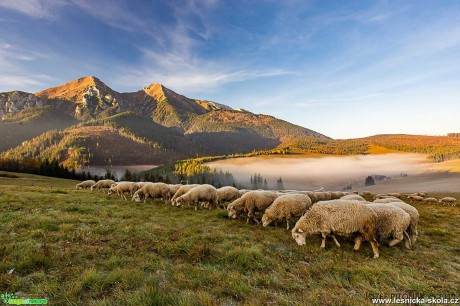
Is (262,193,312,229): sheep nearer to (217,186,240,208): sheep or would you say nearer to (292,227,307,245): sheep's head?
(292,227,307,245): sheep's head

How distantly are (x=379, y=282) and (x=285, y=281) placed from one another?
8.99 feet

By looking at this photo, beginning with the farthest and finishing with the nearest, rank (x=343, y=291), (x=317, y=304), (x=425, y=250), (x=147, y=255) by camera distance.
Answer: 1. (x=425, y=250)
2. (x=147, y=255)
3. (x=343, y=291)
4. (x=317, y=304)

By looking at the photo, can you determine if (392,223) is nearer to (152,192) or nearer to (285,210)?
(285,210)

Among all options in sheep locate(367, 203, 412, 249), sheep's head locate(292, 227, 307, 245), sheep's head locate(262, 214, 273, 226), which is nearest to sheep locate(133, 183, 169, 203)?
sheep's head locate(262, 214, 273, 226)

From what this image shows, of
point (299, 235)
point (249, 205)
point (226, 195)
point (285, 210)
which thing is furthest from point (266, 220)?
point (226, 195)

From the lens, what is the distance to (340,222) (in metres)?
10.6

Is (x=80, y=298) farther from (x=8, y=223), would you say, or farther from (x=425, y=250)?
(x=425, y=250)

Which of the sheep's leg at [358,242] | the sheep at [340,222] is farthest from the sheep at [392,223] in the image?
the sheep's leg at [358,242]

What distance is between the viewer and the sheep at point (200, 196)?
70.0 feet

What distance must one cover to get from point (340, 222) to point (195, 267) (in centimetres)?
704

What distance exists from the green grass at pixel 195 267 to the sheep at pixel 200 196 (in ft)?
30.3

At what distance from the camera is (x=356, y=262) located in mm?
8352

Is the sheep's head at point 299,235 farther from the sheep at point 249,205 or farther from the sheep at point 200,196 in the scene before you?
the sheep at point 200,196

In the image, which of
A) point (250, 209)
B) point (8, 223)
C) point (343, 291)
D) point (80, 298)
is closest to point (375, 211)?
point (343, 291)
